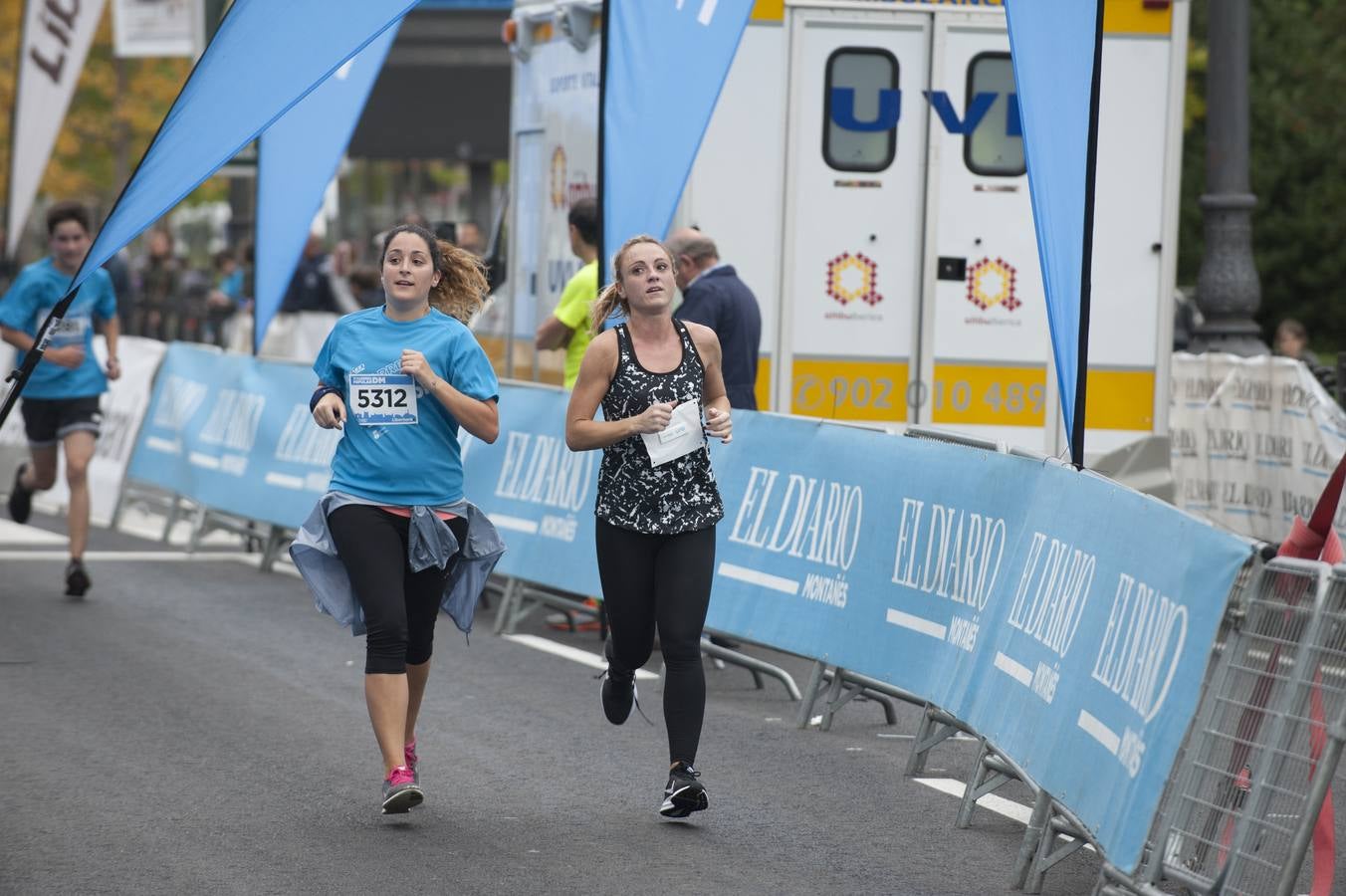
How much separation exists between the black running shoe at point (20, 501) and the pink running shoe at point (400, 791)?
7.55 m

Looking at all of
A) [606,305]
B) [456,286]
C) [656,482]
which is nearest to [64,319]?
[456,286]

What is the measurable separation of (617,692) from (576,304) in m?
4.11

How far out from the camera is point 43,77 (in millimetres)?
20406

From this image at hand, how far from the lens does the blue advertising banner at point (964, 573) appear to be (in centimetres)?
567

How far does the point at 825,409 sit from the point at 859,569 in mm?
4359

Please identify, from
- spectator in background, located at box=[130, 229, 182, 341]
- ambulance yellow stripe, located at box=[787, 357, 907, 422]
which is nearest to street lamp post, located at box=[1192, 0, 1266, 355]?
ambulance yellow stripe, located at box=[787, 357, 907, 422]

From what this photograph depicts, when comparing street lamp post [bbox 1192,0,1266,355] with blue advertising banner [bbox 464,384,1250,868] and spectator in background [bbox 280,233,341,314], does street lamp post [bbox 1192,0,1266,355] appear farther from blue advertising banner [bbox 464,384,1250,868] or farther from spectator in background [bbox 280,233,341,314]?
spectator in background [bbox 280,233,341,314]

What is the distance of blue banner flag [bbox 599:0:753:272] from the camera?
1082 centimetres

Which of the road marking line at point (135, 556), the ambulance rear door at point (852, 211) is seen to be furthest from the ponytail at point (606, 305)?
the road marking line at point (135, 556)

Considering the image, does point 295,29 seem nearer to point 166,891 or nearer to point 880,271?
point 166,891

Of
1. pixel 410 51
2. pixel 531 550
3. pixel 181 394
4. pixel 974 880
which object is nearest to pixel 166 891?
pixel 974 880

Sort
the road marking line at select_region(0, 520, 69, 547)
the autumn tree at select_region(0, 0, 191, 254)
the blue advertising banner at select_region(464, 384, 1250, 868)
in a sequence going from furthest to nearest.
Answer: the autumn tree at select_region(0, 0, 191, 254)
the road marking line at select_region(0, 520, 69, 547)
the blue advertising banner at select_region(464, 384, 1250, 868)

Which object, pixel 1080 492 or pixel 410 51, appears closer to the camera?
pixel 1080 492

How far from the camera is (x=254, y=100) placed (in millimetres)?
8375
